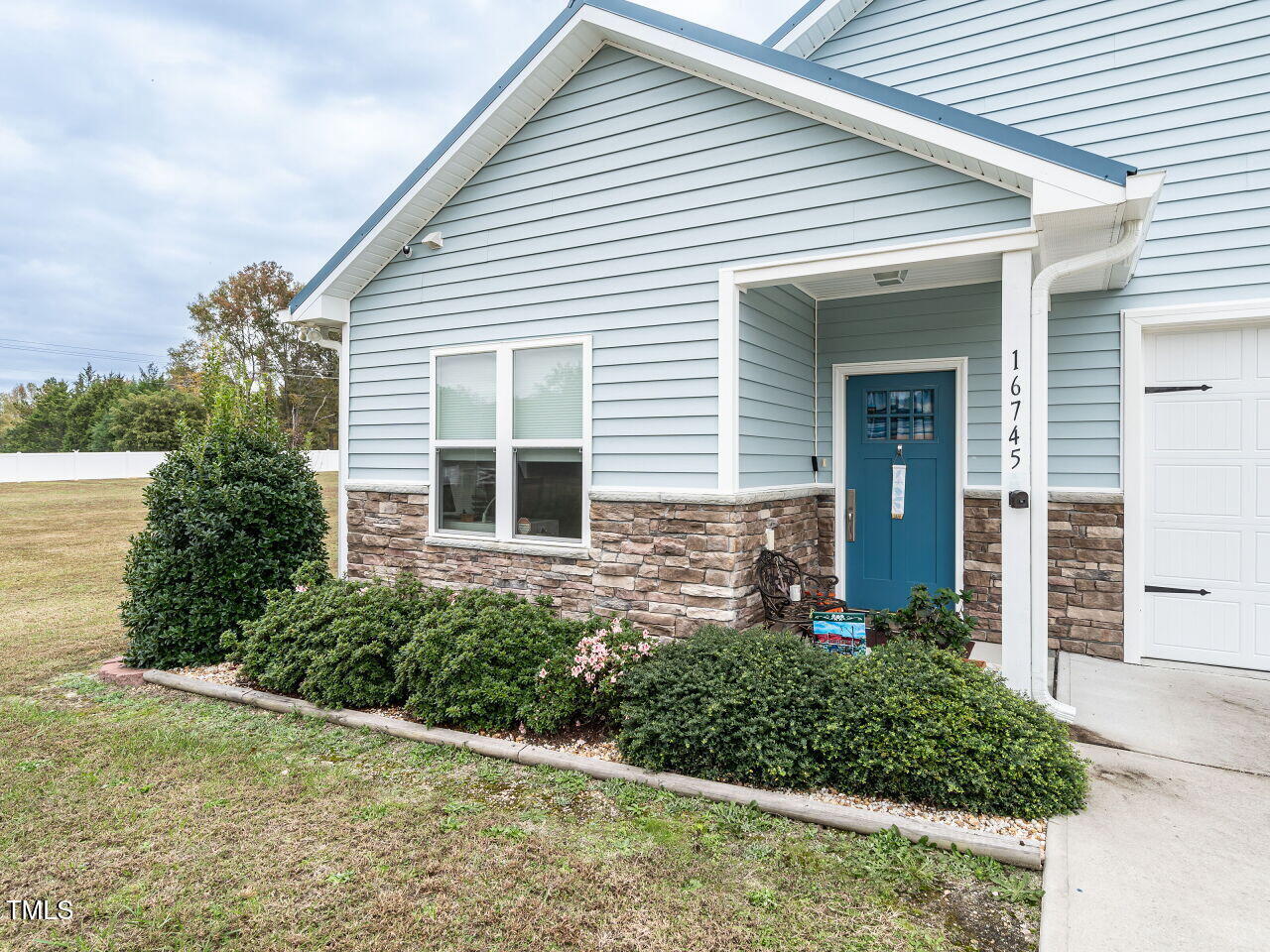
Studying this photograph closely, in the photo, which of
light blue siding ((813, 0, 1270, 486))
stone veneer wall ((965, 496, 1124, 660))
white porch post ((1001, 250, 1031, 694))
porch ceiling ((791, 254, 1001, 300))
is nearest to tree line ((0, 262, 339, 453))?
porch ceiling ((791, 254, 1001, 300))

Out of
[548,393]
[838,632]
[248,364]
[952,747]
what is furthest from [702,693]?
[248,364]

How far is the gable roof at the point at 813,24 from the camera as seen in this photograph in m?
6.08

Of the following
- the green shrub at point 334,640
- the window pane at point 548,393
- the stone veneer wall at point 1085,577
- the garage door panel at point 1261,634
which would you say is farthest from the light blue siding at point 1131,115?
the green shrub at point 334,640

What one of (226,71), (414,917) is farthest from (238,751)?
(226,71)

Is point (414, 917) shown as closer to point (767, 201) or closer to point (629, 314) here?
point (629, 314)

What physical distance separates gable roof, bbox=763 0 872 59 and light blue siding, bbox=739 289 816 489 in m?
2.44

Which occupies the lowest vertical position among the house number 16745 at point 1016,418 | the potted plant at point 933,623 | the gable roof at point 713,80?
the potted plant at point 933,623

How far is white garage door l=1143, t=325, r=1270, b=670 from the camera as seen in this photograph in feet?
15.9

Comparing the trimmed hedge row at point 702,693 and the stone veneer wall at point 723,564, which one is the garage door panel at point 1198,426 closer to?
the stone veneer wall at point 723,564

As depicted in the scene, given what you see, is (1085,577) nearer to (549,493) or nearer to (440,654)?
(549,493)

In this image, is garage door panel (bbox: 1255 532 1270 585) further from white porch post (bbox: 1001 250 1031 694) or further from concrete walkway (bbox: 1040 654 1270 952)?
white porch post (bbox: 1001 250 1031 694)

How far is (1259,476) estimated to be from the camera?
15.8 feet

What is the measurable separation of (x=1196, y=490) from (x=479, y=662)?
5216 mm

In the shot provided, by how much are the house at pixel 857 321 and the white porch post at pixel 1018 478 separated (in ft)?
0.06
